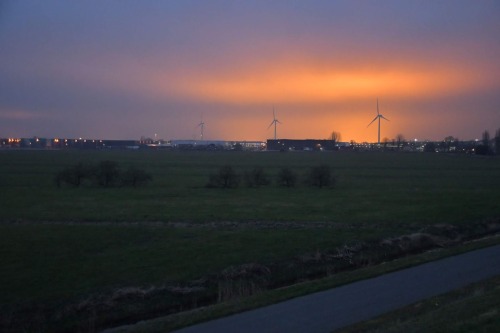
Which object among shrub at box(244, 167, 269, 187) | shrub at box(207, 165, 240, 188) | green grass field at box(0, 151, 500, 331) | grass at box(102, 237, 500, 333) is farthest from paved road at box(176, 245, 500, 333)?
shrub at box(244, 167, 269, 187)

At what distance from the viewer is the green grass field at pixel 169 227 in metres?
21.3

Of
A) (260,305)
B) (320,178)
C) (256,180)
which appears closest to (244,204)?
(256,180)

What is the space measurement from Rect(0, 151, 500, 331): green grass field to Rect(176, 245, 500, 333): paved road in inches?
235

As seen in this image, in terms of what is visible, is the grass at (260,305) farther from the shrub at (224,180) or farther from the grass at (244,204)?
the shrub at (224,180)

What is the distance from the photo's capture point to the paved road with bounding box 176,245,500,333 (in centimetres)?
1470

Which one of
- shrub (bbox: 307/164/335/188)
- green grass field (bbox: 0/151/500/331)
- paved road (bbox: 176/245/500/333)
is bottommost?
green grass field (bbox: 0/151/500/331)

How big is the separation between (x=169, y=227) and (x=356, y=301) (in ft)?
59.9

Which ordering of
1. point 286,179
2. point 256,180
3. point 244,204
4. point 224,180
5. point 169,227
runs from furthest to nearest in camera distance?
point 256,180 < point 286,179 < point 224,180 < point 244,204 < point 169,227

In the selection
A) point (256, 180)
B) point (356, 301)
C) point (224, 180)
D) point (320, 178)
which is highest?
point (320, 178)

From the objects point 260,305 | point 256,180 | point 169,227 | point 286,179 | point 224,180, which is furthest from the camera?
point 256,180

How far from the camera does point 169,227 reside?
109 ft

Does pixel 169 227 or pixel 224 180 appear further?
pixel 224 180

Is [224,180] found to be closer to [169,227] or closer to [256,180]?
[256,180]

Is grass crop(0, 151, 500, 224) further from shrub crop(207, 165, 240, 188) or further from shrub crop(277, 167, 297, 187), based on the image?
shrub crop(207, 165, 240, 188)
